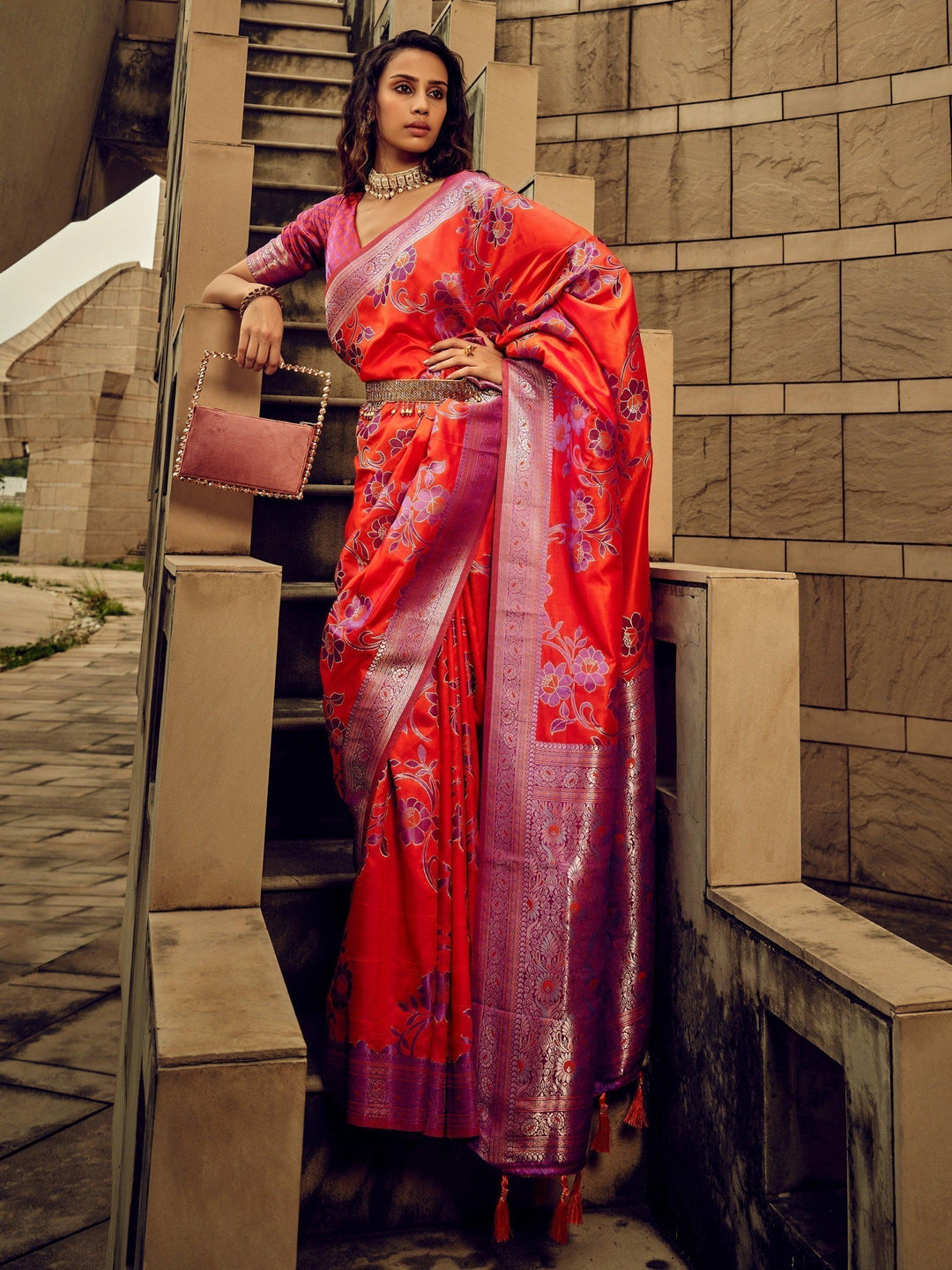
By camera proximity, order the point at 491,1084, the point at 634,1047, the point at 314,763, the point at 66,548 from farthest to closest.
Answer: the point at 66,548 → the point at 314,763 → the point at 634,1047 → the point at 491,1084

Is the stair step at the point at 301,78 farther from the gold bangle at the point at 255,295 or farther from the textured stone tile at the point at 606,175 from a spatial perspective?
the gold bangle at the point at 255,295

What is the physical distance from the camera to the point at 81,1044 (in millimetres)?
3482

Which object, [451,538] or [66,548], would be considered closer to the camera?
[451,538]

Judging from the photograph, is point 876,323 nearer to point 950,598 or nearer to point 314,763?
point 950,598

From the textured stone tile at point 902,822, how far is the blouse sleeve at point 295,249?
3107 millimetres

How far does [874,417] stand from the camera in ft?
14.3

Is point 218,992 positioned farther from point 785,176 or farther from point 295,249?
point 785,176

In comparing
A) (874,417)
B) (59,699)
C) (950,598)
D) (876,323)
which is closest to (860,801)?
(950,598)

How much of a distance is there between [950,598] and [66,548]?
17.9m

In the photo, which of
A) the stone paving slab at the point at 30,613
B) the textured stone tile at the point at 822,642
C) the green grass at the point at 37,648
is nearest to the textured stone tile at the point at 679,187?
the textured stone tile at the point at 822,642

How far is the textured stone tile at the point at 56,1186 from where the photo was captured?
2512mm

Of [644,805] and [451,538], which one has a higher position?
[451,538]

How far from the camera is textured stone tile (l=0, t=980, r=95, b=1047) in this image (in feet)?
11.7

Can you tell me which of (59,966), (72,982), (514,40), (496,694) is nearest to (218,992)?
(496,694)
